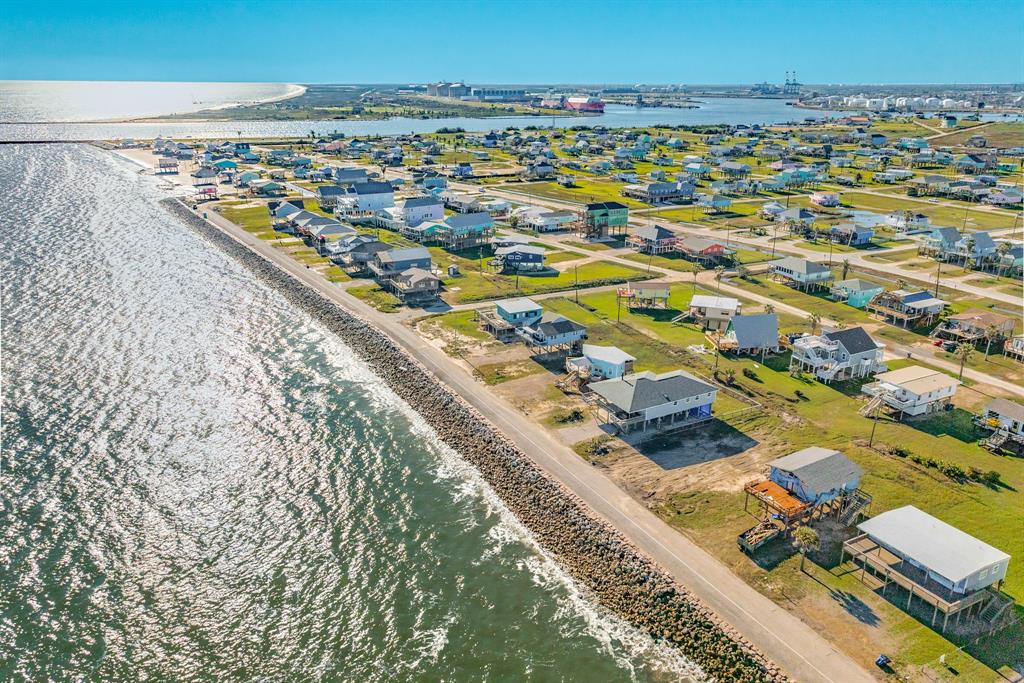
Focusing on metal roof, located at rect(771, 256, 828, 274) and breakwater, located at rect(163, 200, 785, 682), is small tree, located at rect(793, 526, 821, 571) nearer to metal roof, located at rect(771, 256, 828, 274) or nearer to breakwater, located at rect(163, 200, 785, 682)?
breakwater, located at rect(163, 200, 785, 682)

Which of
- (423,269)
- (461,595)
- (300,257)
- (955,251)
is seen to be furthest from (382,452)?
(955,251)

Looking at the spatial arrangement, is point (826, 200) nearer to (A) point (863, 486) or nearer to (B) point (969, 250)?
(B) point (969, 250)

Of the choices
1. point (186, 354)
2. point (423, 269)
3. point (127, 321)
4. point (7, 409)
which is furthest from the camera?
point (423, 269)

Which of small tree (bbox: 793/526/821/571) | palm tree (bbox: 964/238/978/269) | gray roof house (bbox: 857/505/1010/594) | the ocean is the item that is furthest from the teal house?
the ocean

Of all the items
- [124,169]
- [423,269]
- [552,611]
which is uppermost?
[124,169]

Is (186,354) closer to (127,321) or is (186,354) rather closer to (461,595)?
(127,321)

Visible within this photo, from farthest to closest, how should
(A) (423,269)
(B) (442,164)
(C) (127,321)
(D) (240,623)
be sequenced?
(B) (442,164)
(A) (423,269)
(C) (127,321)
(D) (240,623)
